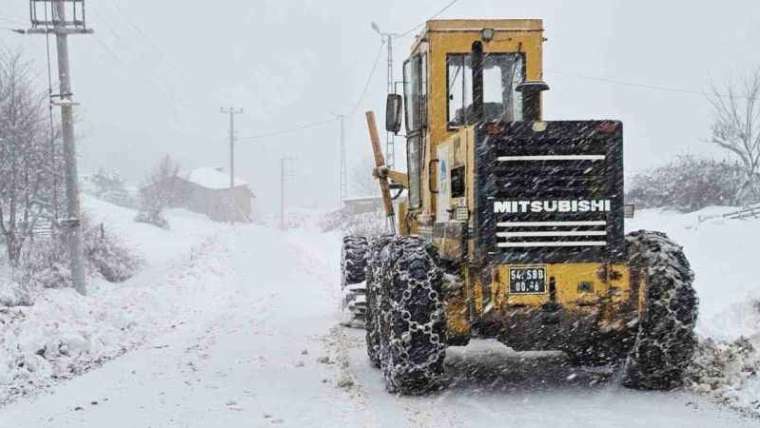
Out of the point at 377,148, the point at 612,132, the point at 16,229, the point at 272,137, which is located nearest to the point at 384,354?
the point at 612,132

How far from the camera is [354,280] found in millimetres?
13508

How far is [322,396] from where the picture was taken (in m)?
7.76

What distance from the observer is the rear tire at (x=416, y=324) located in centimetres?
752

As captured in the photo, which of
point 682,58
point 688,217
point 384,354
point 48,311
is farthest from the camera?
point 682,58

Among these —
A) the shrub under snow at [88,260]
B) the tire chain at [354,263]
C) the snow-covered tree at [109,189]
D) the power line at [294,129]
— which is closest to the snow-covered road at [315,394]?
the tire chain at [354,263]

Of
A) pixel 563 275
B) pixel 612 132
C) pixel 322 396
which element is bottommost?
pixel 322 396

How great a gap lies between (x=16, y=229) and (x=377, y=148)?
1616cm

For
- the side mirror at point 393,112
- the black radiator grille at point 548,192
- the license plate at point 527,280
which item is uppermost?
the side mirror at point 393,112

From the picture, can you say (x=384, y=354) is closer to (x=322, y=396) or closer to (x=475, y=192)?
(x=322, y=396)

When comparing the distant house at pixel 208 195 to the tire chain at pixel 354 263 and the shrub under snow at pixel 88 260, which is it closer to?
the shrub under snow at pixel 88 260

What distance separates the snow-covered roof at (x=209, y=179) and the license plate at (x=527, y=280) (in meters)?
94.7

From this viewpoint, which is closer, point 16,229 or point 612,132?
point 612,132

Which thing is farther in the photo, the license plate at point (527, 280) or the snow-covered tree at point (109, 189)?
the snow-covered tree at point (109, 189)

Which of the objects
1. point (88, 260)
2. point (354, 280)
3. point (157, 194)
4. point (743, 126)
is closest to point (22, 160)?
point (88, 260)
